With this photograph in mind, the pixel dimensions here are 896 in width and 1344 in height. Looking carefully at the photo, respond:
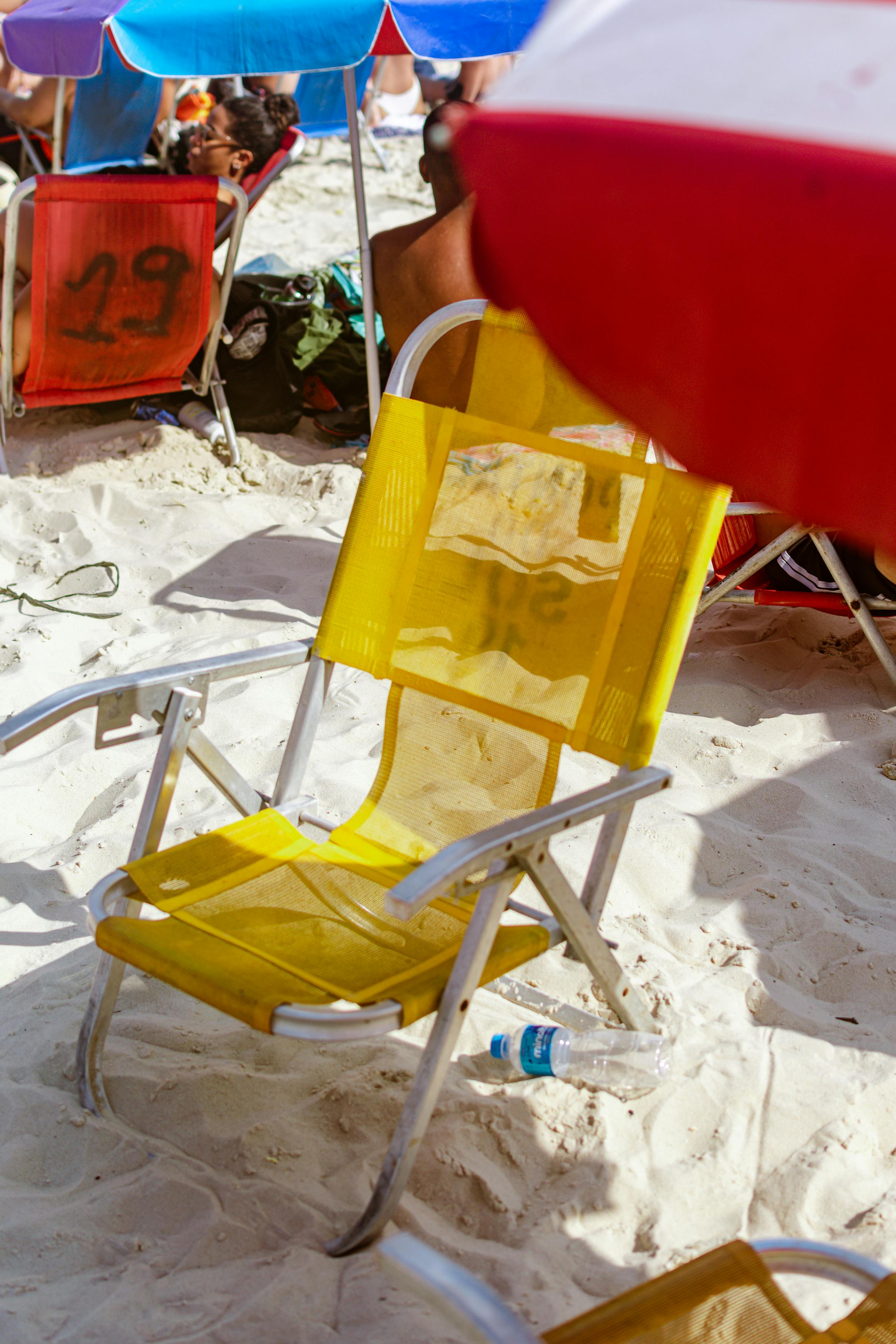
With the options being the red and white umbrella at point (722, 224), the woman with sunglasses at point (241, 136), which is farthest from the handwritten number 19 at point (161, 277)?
the red and white umbrella at point (722, 224)

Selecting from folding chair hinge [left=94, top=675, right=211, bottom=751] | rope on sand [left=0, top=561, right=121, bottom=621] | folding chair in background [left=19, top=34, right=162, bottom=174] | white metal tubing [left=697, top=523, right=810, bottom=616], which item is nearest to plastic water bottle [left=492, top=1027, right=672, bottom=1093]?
folding chair hinge [left=94, top=675, right=211, bottom=751]

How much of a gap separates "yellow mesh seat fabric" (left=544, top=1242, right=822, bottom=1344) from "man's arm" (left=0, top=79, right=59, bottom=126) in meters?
7.56

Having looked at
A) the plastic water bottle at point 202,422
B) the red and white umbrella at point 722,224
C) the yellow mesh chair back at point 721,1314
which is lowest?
the plastic water bottle at point 202,422

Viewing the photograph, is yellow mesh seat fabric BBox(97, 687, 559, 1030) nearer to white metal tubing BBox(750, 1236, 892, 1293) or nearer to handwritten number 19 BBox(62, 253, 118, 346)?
white metal tubing BBox(750, 1236, 892, 1293)

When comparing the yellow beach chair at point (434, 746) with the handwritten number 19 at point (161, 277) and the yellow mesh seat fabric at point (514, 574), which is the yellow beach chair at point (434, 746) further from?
the handwritten number 19 at point (161, 277)

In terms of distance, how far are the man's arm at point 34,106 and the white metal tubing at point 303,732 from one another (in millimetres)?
6119

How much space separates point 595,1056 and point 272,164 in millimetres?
5015

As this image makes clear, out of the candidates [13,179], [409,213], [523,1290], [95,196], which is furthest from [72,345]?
[409,213]

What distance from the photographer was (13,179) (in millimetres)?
6168

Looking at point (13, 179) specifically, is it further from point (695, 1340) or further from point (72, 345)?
point (695, 1340)

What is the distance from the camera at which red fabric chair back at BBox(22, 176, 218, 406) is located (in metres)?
4.52

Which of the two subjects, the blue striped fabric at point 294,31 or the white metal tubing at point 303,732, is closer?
the white metal tubing at point 303,732

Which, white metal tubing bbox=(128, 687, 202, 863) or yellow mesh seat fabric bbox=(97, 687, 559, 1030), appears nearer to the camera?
yellow mesh seat fabric bbox=(97, 687, 559, 1030)

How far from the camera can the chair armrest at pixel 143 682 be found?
6.39ft
